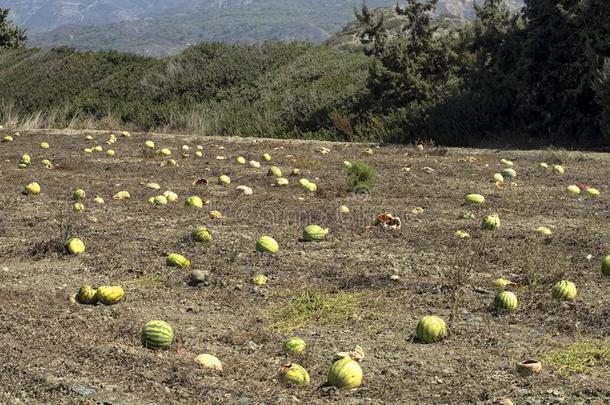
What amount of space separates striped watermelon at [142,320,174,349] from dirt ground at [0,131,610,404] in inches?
3.8

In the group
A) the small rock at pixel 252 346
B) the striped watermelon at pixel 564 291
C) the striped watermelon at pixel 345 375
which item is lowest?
the striped watermelon at pixel 564 291

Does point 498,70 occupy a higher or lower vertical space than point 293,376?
lower

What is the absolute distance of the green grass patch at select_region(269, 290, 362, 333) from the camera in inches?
208

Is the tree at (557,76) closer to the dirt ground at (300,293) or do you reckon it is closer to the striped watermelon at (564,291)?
the dirt ground at (300,293)

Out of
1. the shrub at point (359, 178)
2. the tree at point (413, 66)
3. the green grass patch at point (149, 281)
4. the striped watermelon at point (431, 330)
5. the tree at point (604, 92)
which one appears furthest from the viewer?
the tree at point (413, 66)

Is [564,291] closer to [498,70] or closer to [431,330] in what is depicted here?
[431,330]

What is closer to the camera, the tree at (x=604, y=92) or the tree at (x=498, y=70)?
the tree at (x=604, y=92)

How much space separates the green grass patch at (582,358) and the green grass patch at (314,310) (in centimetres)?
153

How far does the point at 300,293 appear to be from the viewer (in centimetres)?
593

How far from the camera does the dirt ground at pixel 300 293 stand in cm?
412

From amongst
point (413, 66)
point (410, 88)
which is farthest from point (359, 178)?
point (413, 66)

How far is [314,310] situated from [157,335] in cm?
132

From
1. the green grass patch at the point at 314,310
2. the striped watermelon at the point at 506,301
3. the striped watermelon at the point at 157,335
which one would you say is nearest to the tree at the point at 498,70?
the striped watermelon at the point at 506,301

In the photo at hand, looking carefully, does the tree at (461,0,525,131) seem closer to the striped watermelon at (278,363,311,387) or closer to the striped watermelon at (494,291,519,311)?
the striped watermelon at (494,291,519,311)
